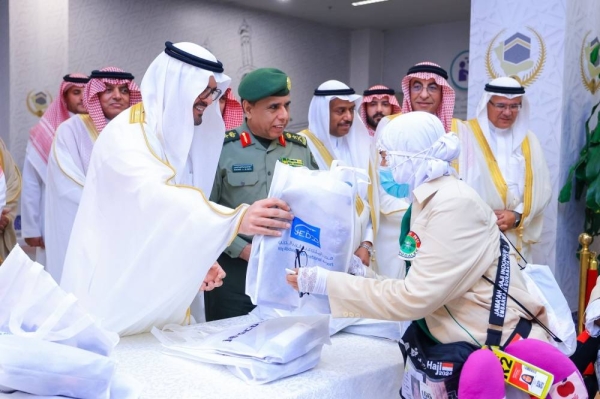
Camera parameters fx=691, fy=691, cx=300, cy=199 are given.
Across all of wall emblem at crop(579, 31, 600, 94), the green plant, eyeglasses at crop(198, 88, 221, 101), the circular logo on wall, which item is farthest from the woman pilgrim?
the circular logo on wall

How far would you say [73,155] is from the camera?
4.29 m

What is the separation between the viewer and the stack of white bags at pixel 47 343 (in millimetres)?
1369

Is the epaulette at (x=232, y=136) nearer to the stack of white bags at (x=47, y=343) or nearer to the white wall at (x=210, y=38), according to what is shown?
the stack of white bags at (x=47, y=343)

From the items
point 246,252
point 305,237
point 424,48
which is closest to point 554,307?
point 305,237

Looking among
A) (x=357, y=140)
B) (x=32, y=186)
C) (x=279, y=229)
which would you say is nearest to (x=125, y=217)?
(x=279, y=229)

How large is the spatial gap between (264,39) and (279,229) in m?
9.39

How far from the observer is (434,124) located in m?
1.89

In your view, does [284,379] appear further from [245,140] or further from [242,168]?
[245,140]

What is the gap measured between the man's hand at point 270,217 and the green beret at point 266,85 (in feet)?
4.03

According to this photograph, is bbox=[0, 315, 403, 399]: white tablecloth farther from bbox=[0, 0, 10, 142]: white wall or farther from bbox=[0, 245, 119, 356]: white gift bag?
bbox=[0, 0, 10, 142]: white wall

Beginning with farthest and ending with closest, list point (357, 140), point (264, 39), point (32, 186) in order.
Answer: point (264, 39) < point (32, 186) < point (357, 140)

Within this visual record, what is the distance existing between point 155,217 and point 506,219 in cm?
263

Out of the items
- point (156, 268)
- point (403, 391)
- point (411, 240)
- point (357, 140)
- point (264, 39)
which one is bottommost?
point (403, 391)

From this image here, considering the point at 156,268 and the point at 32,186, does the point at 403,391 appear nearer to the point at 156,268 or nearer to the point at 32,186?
the point at 156,268
